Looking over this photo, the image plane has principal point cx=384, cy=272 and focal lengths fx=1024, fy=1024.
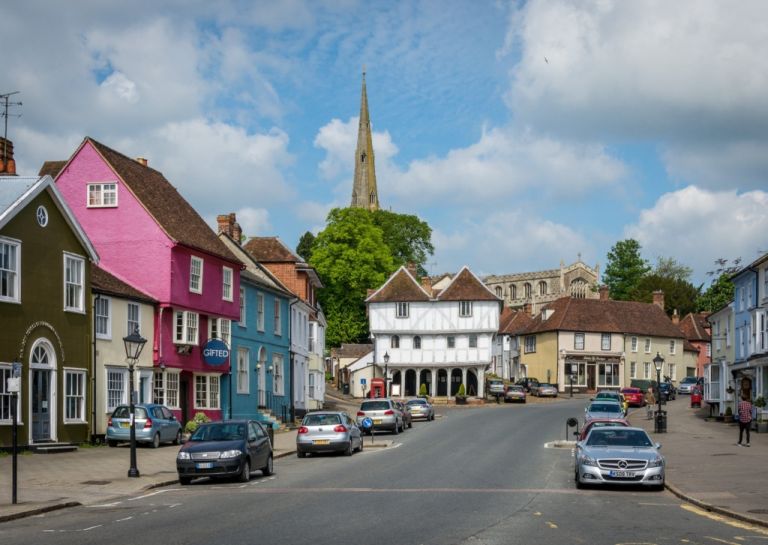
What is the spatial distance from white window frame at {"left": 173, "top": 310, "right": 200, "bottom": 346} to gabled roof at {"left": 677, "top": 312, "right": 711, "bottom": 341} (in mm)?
69549

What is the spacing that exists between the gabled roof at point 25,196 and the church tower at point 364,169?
12072 cm

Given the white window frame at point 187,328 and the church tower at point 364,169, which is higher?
the church tower at point 364,169

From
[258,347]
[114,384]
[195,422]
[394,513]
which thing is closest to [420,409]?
[258,347]

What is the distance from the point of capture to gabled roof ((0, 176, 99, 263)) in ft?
104

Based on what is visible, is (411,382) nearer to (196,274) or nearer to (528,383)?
(528,383)

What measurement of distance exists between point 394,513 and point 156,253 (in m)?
26.0

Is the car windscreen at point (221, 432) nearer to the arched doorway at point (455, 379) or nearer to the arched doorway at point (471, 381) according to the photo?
the arched doorway at point (471, 381)

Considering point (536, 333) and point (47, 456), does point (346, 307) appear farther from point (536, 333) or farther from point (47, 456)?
point (47, 456)

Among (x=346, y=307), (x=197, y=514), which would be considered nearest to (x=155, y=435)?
(x=197, y=514)


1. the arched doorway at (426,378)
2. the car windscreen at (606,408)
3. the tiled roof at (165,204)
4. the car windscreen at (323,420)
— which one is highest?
the tiled roof at (165,204)

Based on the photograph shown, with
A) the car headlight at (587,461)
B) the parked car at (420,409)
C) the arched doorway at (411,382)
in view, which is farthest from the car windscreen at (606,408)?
the arched doorway at (411,382)

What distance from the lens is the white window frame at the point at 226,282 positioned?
153 feet

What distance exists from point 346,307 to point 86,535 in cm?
8113

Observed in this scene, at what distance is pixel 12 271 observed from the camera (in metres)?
31.9
